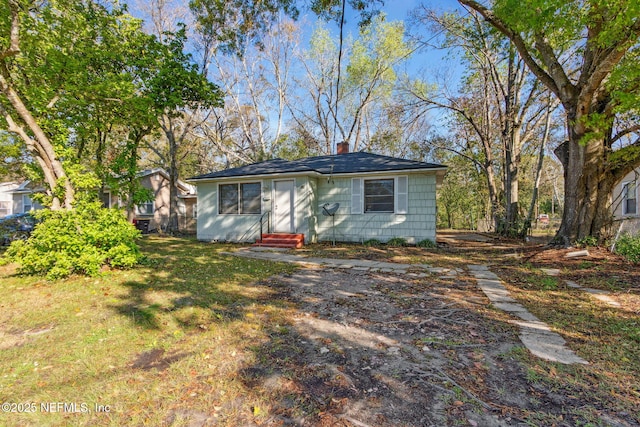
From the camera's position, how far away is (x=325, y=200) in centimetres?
1062

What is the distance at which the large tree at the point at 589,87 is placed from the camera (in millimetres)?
5574

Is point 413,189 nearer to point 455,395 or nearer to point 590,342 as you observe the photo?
point 590,342

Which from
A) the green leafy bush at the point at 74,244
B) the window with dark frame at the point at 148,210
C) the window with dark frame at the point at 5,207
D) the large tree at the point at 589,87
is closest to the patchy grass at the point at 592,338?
the large tree at the point at 589,87

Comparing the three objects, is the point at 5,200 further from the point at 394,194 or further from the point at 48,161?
the point at 394,194

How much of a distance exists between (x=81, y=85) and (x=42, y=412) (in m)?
7.08

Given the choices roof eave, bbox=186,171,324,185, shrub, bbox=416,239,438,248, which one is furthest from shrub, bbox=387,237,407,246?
roof eave, bbox=186,171,324,185

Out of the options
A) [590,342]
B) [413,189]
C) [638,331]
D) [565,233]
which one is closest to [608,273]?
[565,233]

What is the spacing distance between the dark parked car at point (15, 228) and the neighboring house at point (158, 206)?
4.76m

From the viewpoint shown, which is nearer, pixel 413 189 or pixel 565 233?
pixel 565 233

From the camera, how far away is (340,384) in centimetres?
212

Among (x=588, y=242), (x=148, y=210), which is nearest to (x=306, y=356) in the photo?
(x=588, y=242)

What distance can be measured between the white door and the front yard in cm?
553

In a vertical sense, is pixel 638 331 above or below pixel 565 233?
below

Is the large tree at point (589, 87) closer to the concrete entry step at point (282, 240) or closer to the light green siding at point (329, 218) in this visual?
the light green siding at point (329, 218)
